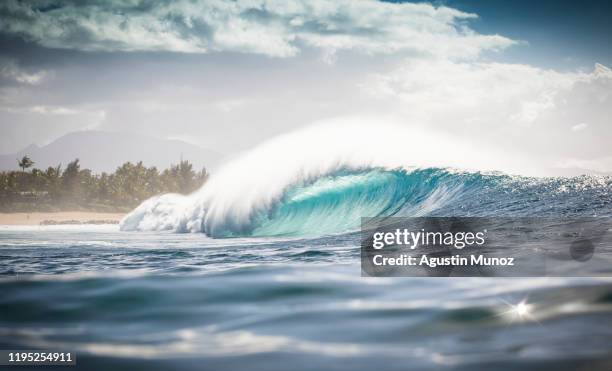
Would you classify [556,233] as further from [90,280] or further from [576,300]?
[90,280]

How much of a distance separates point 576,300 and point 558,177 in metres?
13.2

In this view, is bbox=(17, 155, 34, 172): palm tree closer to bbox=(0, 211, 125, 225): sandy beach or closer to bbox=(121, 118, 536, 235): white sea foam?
bbox=(0, 211, 125, 225): sandy beach

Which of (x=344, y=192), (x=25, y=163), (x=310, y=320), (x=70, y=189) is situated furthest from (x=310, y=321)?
(x=25, y=163)

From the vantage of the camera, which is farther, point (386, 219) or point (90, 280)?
point (386, 219)

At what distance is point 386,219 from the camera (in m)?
14.4

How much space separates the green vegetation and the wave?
2594 inches

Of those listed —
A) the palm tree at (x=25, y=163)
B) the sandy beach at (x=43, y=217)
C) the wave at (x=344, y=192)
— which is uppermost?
the palm tree at (x=25, y=163)

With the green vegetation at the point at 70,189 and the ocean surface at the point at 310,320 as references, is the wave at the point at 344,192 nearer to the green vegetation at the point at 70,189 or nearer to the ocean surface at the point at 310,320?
the ocean surface at the point at 310,320

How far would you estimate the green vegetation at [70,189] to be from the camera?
77.4m

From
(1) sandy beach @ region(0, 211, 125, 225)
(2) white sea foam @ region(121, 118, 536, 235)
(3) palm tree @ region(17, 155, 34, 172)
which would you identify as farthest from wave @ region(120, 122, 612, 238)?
(3) palm tree @ region(17, 155, 34, 172)

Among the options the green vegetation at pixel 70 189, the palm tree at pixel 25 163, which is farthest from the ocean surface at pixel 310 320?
the palm tree at pixel 25 163

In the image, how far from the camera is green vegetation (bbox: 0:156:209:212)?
254 feet

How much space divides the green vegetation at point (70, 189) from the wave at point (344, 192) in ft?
216

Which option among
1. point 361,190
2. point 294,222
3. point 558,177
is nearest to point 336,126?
point 361,190
